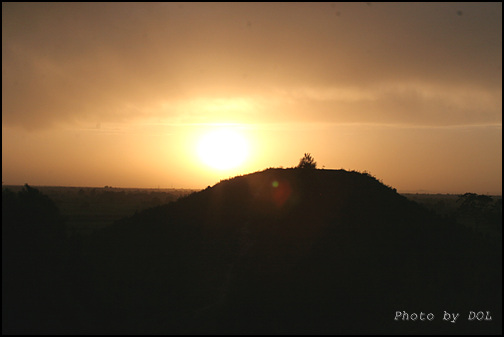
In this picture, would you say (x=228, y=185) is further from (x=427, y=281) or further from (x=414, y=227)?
(x=427, y=281)

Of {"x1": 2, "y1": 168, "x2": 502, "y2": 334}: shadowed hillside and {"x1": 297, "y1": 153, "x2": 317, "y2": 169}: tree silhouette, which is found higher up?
{"x1": 297, "y1": 153, "x2": 317, "y2": 169}: tree silhouette

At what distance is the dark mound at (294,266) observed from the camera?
18.9 m

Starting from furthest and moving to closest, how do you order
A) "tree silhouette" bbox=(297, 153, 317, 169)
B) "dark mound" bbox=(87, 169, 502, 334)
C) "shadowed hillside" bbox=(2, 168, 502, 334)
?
"tree silhouette" bbox=(297, 153, 317, 169) → "dark mound" bbox=(87, 169, 502, 334) → "shadowed hillside" bbox=(2, 168, 502, 334)

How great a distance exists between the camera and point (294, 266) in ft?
72.4

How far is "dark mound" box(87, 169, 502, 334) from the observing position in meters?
18.9

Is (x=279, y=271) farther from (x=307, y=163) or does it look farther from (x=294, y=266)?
(x=307, y=163)

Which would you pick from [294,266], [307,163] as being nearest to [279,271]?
[294,266]

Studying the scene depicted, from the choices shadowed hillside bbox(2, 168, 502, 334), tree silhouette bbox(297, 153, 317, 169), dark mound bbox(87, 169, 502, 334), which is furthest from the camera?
tree silhouette bbox(297, 153, 317, 169)

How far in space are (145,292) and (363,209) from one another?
639 inches

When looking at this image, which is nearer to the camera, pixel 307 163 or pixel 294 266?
pixel 294 266

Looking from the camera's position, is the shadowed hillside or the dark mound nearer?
the shadowed hillside

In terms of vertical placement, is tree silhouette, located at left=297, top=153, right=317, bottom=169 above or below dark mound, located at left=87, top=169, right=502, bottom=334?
above

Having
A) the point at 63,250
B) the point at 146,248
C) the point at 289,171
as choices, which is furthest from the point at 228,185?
the point at 63,250

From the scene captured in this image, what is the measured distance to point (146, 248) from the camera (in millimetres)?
25766
